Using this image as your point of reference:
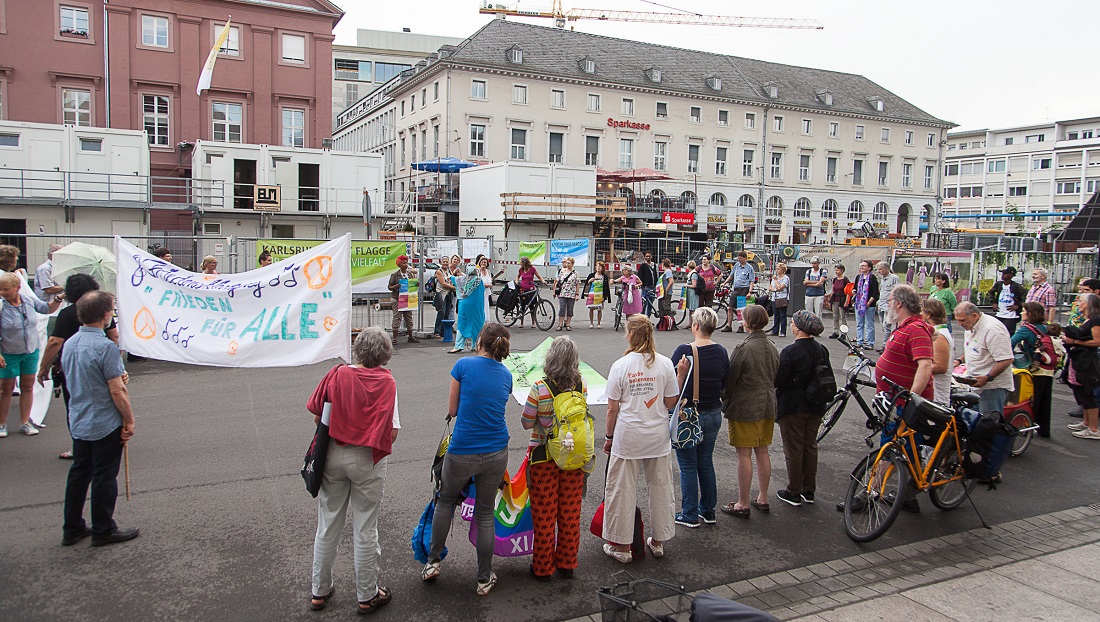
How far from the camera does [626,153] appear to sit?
58.2 meters

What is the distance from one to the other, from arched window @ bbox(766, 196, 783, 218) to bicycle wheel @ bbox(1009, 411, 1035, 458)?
189ft

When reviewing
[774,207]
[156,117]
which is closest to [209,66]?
[156,117]

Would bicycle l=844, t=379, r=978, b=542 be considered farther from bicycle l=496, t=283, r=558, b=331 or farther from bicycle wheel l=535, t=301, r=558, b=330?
bicycle wheel l=535, t=301, r=558, b=330

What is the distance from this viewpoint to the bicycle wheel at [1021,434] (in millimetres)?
7352

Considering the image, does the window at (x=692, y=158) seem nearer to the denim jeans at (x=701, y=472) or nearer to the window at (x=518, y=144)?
the window at (x=518, y=144)

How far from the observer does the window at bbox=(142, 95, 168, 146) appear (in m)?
33.6

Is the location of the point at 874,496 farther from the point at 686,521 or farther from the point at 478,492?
the point at 478,492

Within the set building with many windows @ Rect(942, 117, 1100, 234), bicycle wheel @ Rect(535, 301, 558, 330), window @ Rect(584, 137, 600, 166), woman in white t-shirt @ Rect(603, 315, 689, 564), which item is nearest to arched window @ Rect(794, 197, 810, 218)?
window @ Rect(584, 137, 600, 166)

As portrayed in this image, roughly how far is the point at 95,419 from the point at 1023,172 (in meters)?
115

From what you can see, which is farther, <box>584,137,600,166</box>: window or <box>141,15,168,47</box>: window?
<box>584,137,600,166</box>: window

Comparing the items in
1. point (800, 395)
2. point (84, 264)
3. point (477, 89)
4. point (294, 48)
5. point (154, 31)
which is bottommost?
point (800, 395)

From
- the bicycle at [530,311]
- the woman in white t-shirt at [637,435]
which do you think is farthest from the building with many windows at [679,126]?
the woman in white t-shirt at [637,435]

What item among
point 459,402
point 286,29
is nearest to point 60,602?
point 459,402

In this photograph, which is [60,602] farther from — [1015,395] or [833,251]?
[833,251]
